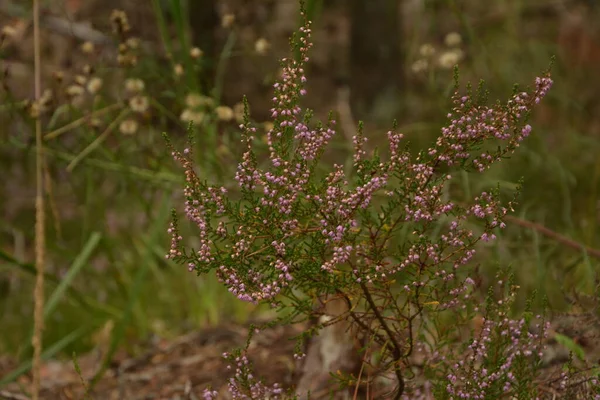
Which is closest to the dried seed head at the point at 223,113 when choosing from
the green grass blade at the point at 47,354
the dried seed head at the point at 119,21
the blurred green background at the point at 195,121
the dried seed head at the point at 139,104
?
the blurred green background at the point at 195,121

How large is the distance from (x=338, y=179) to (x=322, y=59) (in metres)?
4.70

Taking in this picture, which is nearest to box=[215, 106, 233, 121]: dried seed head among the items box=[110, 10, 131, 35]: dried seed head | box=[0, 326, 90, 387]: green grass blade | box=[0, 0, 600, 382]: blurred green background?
box=[0, 0, 600, 382]: blurred green background

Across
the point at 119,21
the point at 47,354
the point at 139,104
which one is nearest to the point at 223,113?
the point at 139,104

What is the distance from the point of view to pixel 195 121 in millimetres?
2736

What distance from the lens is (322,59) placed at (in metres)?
6.11

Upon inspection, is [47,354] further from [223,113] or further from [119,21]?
[119,21]

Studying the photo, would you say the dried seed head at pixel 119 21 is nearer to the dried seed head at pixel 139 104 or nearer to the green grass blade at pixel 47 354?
the dried seed head at pixel 139 104

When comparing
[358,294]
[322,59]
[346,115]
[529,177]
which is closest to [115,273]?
[346,115]

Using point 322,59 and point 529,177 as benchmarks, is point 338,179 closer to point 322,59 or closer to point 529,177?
point 529,177

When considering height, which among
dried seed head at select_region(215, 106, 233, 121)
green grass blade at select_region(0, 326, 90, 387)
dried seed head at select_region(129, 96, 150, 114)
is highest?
dried seed head at select_region(129, 96, 150, 114)

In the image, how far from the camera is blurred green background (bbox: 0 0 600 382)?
2.75 meters

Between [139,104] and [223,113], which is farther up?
[139,104]

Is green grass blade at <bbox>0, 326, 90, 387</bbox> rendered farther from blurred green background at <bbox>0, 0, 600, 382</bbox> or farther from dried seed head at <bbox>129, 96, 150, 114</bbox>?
dried seed head at <bbox>129, 96, 150, 114</bbox>

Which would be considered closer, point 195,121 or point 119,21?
point 119,21
